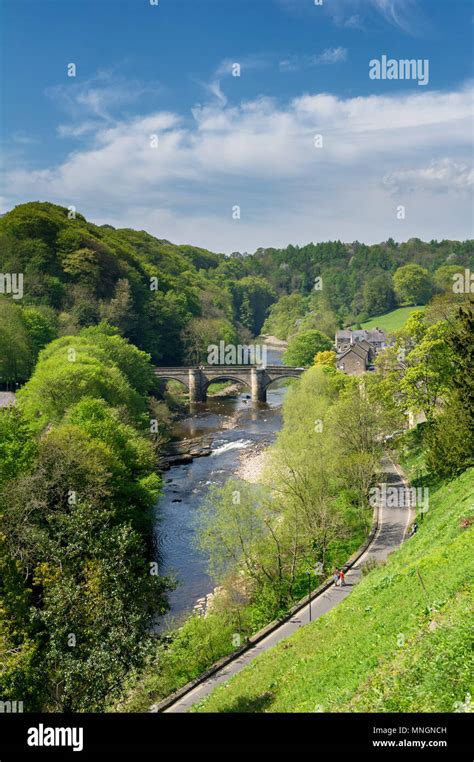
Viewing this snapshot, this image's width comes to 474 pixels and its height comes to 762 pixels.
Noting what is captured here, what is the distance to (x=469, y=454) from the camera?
3031 cm

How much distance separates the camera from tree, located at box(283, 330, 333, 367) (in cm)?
9388

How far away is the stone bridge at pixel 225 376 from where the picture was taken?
283ft

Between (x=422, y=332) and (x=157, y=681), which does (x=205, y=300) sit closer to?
(x=422, y=332)

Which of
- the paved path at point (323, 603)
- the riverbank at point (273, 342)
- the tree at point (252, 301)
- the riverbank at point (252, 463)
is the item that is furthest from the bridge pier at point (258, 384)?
the tree at point (252, 301)

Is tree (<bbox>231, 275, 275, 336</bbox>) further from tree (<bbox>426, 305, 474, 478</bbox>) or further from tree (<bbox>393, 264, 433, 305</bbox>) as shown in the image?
tree (<bbox>426, 305, 474, 478</bbox>)

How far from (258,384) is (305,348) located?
12.2 metres

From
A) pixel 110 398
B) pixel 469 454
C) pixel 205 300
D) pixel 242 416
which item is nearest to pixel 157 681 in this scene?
pixel 469 454

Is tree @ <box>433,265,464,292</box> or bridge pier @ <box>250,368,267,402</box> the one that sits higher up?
tree @ <box>433,265,464,292</box>

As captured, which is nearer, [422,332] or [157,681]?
→ [157,681]

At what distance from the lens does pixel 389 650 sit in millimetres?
16031

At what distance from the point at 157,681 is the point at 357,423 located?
22908 mm

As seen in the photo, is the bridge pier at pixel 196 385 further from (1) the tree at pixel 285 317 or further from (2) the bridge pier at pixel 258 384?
(1) the tree at pixel 285 317

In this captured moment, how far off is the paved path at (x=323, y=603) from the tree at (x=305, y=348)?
53.6m
